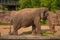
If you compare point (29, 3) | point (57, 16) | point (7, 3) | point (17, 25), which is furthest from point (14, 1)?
point (17, 25)

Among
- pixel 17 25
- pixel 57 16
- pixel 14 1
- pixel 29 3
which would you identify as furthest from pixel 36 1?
pixel 14 1

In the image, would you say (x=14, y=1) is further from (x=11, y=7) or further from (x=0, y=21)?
(x=0, y=21)

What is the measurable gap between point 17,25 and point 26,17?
47 centimetres

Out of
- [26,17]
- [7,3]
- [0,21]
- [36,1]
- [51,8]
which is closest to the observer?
[26,17]

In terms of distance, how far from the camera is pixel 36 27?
386 inches

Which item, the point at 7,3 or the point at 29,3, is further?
the point at 7,3

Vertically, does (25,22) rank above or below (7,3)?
above

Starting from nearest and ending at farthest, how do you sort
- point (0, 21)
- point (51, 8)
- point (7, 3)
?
point (0, 21) < point (51, 8) < point (7, 3)

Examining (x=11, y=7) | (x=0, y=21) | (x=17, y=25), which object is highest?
(x=17, y=25)

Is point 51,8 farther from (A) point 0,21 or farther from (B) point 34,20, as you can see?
(B) point 34,20

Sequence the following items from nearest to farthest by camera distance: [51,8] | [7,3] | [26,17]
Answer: [26,17] < [51,8] < [7,3]

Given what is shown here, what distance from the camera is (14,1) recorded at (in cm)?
2806

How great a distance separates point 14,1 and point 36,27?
18485 mm

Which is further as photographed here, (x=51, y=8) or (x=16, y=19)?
(x=51, y=8)
